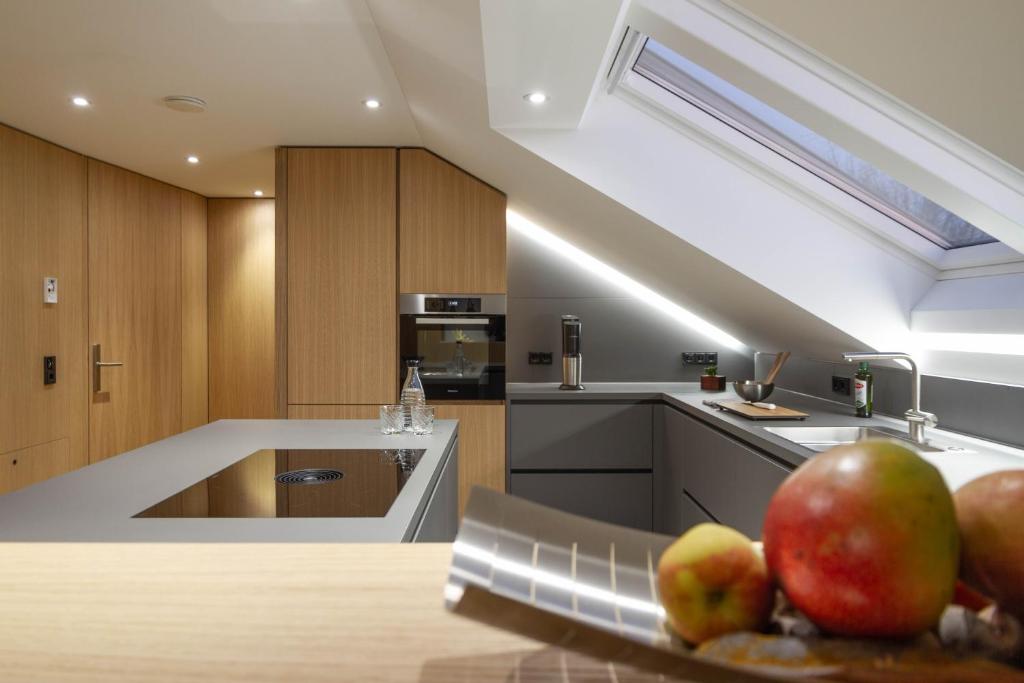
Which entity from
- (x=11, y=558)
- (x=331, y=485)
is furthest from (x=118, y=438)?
(x=11, y=558)

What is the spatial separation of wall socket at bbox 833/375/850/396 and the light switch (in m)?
4.34

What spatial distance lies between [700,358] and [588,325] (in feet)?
2.59

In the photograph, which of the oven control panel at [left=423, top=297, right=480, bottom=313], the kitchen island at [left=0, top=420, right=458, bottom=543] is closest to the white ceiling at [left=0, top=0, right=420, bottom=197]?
the oven control panel at [left=423, top=297, right=480, bottom=313]

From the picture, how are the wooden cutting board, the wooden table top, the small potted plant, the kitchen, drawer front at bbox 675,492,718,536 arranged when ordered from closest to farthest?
the wooden table top, the kitchen, the wooden cutting board, drawer front at bbox 675,492,718,536, the small potted plant

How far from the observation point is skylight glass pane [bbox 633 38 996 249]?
2.71 m

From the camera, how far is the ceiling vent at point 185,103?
3.40 meters

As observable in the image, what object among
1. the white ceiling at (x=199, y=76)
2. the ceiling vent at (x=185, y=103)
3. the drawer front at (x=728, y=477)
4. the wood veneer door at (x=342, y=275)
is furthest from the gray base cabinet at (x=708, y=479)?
the ceiling vent at (x=185, y=103)

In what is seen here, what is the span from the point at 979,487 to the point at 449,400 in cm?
A: 408

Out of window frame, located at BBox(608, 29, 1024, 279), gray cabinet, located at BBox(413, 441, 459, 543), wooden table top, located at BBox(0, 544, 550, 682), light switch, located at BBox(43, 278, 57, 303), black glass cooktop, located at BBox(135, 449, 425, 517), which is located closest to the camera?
wooden table top, located at BBox(0, 544, 550, 682)

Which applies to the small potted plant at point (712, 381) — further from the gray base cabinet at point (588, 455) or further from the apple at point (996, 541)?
the apple at point (996, 541)

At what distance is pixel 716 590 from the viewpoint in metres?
0.34

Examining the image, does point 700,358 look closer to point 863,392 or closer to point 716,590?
point 863,392

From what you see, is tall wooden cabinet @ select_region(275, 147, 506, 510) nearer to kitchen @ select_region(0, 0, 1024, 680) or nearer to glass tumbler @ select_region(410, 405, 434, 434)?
kitchen @ select_region(0, 0, 1024, 680)

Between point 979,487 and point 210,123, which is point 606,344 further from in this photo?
point 979,487
